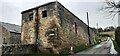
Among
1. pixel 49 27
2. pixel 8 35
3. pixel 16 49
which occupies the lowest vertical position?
pixel 16 49

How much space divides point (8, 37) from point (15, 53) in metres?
17.5

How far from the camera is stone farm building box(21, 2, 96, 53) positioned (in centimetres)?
2091

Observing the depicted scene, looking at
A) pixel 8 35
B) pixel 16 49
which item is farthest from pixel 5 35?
pixel 16 49

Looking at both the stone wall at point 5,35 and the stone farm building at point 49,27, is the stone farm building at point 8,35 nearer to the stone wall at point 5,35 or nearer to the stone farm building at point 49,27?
the stone wall at point 5,35

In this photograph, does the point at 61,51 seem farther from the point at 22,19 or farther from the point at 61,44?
the point at 22,19

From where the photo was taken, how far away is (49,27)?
21531 mm

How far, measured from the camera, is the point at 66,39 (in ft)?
72.8

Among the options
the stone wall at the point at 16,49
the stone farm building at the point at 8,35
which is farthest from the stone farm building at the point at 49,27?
the stone farm building at the point at 8,35

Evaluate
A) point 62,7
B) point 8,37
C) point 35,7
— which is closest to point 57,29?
point 62,7

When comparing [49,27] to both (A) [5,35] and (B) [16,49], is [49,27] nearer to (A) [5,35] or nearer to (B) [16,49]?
(B) [16,49]

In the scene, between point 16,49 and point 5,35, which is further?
point 5,35

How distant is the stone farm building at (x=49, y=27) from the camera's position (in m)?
20.9

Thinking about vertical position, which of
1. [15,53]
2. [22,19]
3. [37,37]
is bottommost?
[15,53]

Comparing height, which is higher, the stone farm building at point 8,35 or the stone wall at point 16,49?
the stone farm building at point 8,35
